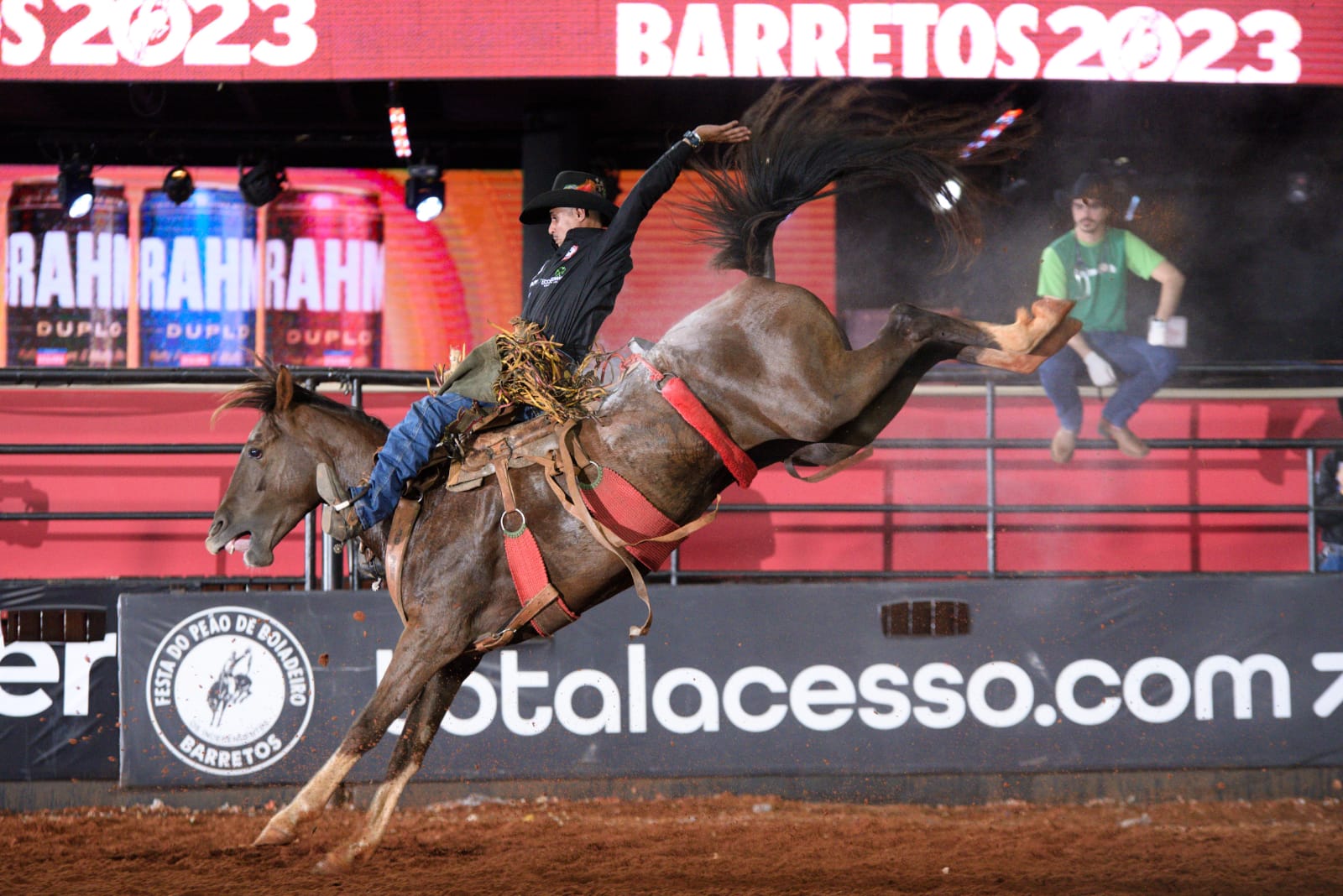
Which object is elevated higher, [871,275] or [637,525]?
[871,275]

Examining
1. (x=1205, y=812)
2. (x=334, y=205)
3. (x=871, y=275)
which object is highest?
(x=334, y=205)

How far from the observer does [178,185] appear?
32.1 ft

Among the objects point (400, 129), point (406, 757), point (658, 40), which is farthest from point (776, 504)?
point (400, 129)

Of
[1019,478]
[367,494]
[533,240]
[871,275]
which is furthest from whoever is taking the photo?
[871,275]

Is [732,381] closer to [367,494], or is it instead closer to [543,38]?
[367,494]

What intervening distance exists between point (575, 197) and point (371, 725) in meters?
2.10

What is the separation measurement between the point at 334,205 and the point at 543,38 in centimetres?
440

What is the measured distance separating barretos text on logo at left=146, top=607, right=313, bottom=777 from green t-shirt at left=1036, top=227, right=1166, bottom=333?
476cm

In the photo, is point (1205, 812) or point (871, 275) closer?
point (1205, 812)

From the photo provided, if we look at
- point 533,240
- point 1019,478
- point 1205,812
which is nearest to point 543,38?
point 533,240

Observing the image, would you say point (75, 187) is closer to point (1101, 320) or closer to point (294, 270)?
point (294, 270)

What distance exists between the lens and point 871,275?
1038 centimetres

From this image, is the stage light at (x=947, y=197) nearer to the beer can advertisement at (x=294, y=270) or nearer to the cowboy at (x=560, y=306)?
the cowboy at (x=560, y=306)

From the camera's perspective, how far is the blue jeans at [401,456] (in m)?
4.52
